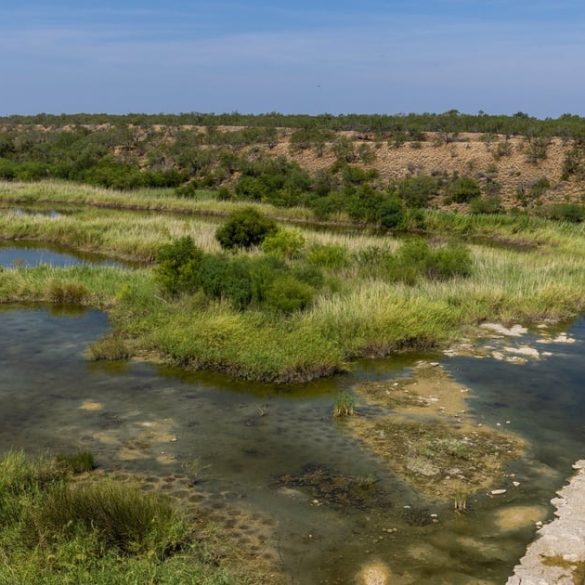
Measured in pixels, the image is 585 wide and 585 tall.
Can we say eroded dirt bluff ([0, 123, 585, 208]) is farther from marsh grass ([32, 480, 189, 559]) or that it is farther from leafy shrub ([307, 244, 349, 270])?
marsh grass ([32, 480, 189, 559])

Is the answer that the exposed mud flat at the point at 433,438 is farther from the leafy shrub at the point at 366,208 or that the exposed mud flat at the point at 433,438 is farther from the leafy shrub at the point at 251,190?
the leafy shrub at the point at 251,190

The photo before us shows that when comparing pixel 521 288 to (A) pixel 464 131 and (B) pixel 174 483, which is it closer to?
(B) pixel 174 483

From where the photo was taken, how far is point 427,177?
153 ft

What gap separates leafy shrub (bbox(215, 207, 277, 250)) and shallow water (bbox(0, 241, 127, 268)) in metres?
3.62

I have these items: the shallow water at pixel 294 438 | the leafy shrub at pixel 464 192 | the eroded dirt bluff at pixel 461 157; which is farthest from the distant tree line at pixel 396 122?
the shallow water at pixel 294 438

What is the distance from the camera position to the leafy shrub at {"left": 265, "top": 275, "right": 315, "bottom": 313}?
15812 mm

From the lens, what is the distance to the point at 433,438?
10562 mm

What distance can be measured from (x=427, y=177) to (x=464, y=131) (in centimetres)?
1814

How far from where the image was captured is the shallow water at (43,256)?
25.2m

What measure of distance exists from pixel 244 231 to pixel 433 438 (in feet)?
50.4

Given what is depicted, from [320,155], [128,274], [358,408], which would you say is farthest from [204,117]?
[358,408]

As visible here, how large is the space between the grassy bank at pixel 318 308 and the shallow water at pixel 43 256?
3.77ft

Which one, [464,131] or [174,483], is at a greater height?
[464,131]

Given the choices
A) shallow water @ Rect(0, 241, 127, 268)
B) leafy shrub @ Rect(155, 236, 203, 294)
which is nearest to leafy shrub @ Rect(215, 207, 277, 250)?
shallow water @ Rect(0, 241, 127, 268)
